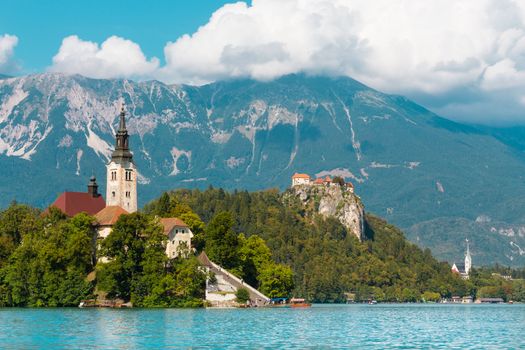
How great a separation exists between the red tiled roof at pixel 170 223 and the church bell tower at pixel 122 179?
20659 mm

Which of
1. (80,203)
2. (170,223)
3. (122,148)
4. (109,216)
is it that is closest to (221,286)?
(170,223)

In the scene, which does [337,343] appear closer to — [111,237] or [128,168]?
[111,237]

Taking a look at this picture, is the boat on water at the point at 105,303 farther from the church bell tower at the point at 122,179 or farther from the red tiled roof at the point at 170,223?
the church bell tower at the point at 122,179

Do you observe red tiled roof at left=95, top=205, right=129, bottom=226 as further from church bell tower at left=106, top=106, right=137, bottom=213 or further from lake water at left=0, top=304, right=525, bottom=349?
lake water at left=0, top=304, right=525, bottom=349

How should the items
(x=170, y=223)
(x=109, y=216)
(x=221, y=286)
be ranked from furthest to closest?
1. (x=109, y=216)
2. (x=170, y=223)
3. (x=221, y=286)

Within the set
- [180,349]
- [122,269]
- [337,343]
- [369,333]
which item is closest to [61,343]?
[180,349]

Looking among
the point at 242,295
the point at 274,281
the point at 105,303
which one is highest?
the point at 274,281

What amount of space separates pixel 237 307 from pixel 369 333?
5696 centimetres

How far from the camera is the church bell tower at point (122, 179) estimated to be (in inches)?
7003

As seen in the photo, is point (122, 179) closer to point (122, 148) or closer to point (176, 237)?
point (122, 148)

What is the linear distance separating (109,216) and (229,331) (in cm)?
6573

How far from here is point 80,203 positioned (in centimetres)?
17625

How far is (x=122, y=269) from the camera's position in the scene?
142 m

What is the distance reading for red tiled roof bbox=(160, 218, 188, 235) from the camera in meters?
154
